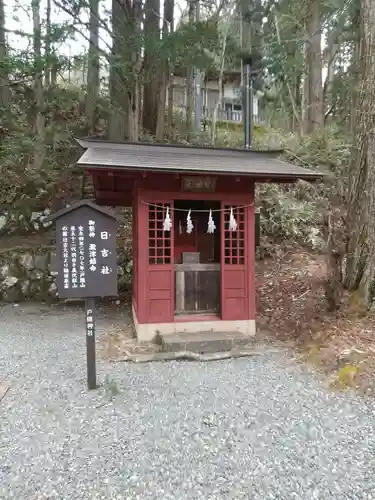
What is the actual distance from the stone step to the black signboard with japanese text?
5.55 ft

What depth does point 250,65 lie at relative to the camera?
31.0ft

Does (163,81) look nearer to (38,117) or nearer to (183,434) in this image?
(38,117)

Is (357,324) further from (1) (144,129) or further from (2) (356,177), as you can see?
(1) (144,129)

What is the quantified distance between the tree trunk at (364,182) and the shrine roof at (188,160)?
75 centimetres

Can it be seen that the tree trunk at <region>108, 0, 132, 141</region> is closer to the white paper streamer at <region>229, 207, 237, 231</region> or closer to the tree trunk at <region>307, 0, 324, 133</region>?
the white paper streamer at <region>229, 207, 237, 231</region>

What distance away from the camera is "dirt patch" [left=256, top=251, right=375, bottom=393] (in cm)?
451

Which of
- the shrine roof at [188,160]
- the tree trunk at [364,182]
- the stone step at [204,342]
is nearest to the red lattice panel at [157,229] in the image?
the shrine roof at [188,160]

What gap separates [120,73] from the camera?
985 centimetres

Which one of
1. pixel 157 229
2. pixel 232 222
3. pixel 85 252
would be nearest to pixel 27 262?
pixel 157 229

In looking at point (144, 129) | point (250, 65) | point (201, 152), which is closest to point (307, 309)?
point (201, 152)

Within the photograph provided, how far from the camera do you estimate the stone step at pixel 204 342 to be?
214 inches

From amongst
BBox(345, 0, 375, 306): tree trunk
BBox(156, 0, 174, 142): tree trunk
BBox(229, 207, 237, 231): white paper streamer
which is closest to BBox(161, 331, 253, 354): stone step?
BBox(229, 207, 237, 231): white paper streamer

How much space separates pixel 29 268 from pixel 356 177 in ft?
24.3

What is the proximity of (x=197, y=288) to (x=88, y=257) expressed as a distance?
262cm
